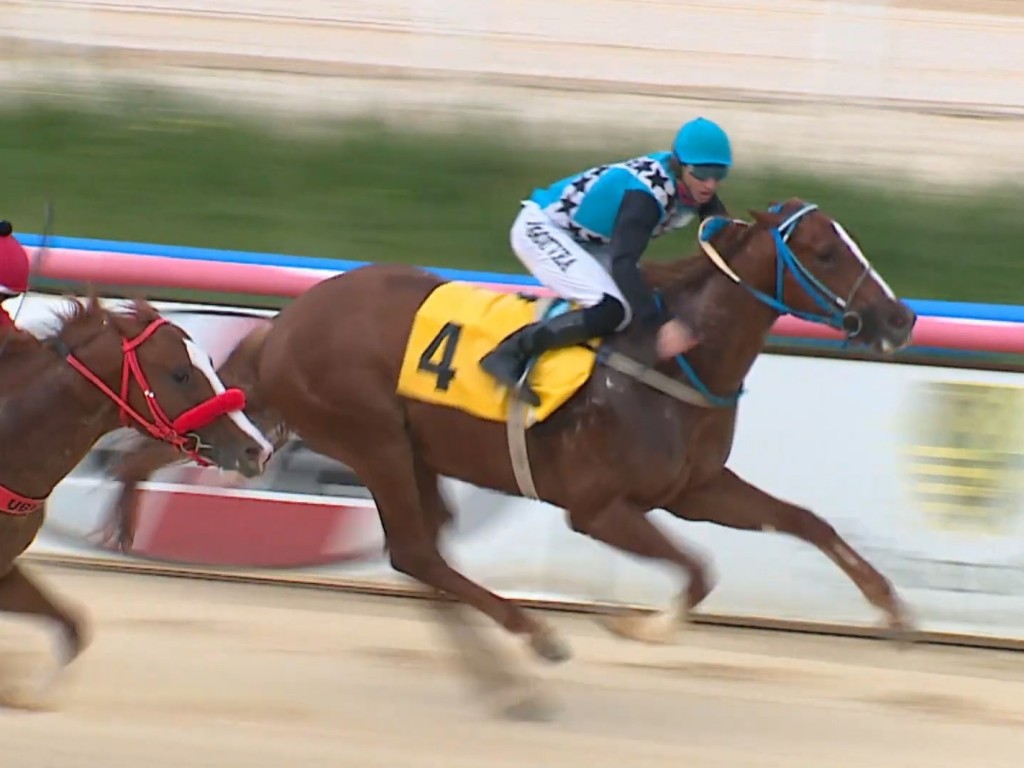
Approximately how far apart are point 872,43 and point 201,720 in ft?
25.5

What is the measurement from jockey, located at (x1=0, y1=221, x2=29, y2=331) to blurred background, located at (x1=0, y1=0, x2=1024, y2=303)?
579 centimetres

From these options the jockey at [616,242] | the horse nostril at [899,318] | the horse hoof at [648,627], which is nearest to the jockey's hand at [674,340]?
the jockey at [616,242]

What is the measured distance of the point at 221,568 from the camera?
6430 mm

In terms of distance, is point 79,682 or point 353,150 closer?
point 79,682

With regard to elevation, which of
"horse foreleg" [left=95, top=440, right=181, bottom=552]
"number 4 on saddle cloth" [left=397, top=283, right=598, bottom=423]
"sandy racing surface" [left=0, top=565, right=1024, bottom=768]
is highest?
"number 4 on saddle cloth" [left=397, top=283, right=598, bottom=423]

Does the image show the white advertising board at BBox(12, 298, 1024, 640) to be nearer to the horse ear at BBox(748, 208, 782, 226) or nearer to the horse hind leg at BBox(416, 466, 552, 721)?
the horse hind leg at BBox(416, 466, 552, 721)

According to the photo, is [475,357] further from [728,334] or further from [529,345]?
[728,334]

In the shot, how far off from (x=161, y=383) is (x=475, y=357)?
4.20 feet

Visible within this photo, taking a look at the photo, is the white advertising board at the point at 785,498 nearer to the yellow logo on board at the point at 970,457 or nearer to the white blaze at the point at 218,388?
the yellow logo on board at the point at 970,457

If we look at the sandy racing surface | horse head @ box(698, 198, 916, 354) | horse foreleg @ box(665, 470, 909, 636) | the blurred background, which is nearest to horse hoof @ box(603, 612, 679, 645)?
the sandy racing surface

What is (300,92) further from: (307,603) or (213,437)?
(213,437)

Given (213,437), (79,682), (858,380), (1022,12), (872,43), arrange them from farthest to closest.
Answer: (1022,12) < (872,43) < (858,380) < (79,682) < (213,437)

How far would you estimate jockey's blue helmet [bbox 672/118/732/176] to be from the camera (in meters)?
5.03

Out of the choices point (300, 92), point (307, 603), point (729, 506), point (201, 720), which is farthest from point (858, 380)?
point (300, 92)
